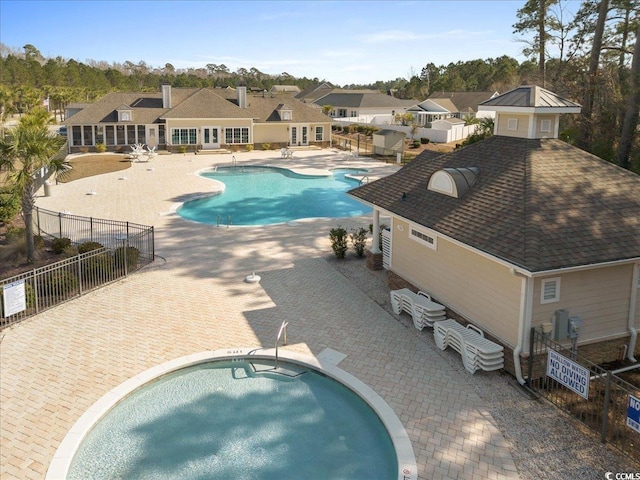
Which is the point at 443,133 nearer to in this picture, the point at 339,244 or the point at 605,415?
the point at 339,244

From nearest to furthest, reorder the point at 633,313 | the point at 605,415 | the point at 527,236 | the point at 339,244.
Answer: the point at 605,415 < the point at 527,236 < the point at 633,313 < the point at 339,244

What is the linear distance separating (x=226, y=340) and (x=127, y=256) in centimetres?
668

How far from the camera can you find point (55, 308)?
15.4 metres

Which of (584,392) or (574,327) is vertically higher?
(574,327)

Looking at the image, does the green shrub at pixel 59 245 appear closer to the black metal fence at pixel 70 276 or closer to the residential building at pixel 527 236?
the black metal fence at pixel 70 276

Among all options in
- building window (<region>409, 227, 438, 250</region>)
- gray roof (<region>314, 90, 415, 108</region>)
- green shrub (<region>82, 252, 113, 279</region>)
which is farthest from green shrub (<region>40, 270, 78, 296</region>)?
gray roof (<region>314, 90, 415, 108</region>)

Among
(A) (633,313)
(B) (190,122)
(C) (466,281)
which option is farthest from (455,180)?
(B) (190,122)

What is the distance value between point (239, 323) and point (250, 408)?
157 inches

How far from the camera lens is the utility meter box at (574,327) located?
11695 millimetres

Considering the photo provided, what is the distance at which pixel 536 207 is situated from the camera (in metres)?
12.4

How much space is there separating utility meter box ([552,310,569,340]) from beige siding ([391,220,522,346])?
0.86 m

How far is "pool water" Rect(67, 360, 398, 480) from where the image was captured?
29.9 feet

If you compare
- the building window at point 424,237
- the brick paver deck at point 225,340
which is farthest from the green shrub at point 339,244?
the building window at point 424,237

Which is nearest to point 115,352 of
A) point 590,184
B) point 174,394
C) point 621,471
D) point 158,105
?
point 174,394
